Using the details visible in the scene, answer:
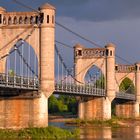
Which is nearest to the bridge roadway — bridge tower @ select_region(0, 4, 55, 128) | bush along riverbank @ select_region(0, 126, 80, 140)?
bridge tower @ select_region(0, 4, 55, 128)

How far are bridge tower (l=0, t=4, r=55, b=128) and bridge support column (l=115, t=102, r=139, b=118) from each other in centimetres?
5922

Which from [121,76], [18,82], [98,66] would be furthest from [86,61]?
[18,82]

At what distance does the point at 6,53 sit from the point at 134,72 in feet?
219

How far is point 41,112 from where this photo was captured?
67.1 metres

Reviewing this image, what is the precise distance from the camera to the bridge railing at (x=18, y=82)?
198 ft

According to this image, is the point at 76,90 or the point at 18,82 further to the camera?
the point at 76,90

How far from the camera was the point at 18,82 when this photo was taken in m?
64.1

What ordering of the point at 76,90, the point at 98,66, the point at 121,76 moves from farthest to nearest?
the point at 121,76
the point at 98,66
the point at 76,90

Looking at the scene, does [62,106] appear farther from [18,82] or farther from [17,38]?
[18,82]

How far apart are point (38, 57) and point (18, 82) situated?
20.3ft

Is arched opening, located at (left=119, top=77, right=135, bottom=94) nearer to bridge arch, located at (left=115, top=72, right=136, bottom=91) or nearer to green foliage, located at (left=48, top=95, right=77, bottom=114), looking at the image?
green foliage, located at (left=48, top=95, right=77, bottom=114)

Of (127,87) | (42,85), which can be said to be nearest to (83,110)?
(42,85)

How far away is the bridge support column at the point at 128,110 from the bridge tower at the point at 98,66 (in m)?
21.7

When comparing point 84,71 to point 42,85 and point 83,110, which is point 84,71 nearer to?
point 83,110
